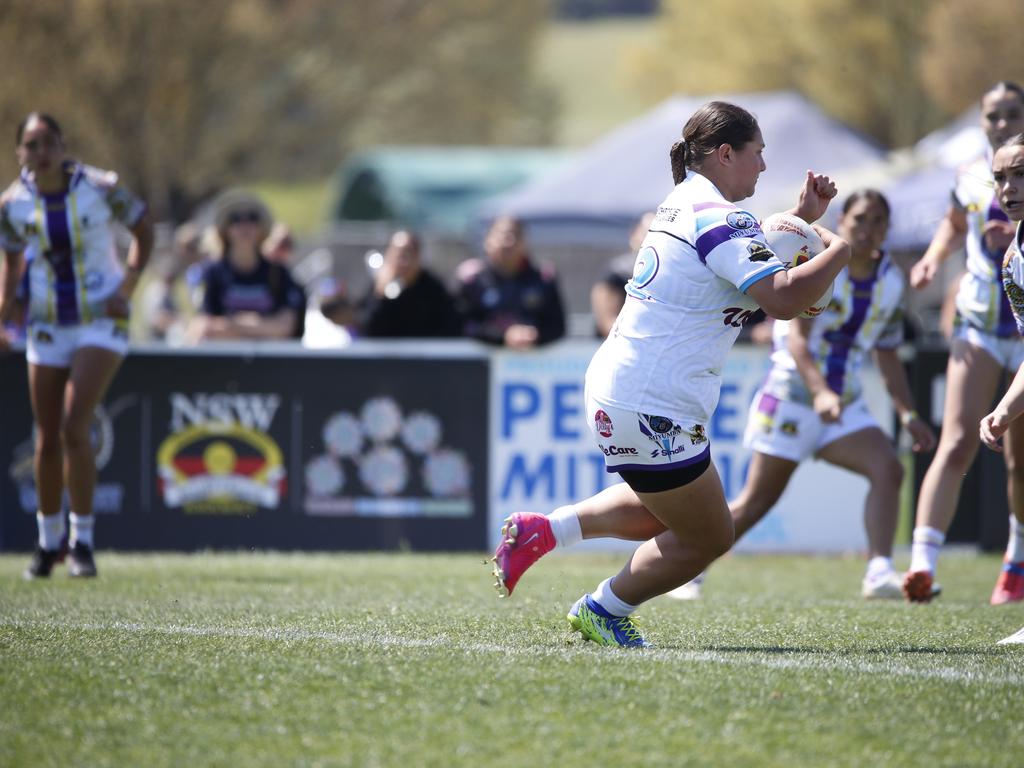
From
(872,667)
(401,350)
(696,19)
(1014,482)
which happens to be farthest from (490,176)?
(872,667)

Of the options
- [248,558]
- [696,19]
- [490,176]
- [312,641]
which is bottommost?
[248,558]

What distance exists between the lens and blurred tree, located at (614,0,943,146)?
110 ft

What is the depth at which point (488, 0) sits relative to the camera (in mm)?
45844

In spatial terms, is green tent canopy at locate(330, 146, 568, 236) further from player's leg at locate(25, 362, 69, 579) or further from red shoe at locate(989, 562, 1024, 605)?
red shoe at locate(989, 562, 1024, 605)

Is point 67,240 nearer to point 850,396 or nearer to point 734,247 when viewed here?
point 850,396

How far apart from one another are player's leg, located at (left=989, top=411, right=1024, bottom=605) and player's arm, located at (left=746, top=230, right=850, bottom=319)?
2784 mm

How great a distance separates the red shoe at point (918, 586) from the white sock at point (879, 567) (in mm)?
438

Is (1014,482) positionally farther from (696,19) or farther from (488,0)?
(488,0)

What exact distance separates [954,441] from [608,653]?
3.09 meters

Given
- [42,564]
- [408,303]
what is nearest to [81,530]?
[42,564]

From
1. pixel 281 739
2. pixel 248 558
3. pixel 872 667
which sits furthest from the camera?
pixel 248 558

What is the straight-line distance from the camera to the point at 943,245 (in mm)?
8094

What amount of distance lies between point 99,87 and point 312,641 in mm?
28876

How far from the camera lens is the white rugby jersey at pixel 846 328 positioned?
26.6ft
